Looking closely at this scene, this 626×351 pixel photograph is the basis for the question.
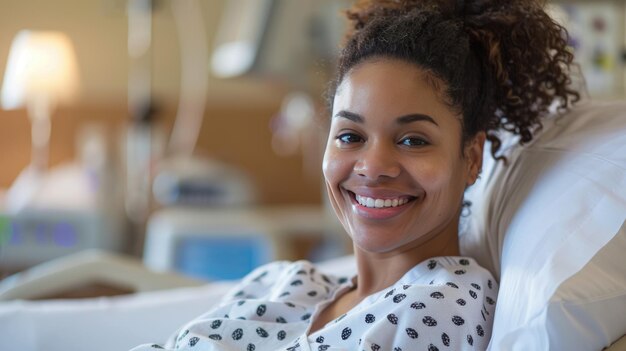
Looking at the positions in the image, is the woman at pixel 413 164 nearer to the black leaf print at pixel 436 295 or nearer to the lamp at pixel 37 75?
the black leaf print at pixel 436 295

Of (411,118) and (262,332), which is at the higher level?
(411,118)

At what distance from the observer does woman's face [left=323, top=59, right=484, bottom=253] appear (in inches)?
47.7

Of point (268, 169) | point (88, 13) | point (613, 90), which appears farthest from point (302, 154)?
point (613, 90)

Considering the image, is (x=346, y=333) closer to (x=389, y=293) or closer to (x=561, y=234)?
(x=389, y=293)

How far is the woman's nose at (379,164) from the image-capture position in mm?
1201

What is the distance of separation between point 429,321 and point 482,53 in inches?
18.6

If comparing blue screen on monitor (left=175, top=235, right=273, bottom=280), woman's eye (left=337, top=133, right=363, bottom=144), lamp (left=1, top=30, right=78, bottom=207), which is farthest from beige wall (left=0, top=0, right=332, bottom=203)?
woman's eye (left=337, top=133, right=363, bottom=144)

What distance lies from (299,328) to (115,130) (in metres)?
3.81

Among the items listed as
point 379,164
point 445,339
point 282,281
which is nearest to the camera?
point 445,339

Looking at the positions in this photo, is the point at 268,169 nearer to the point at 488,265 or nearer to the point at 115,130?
the point at 115,130

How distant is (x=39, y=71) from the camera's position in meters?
4.00

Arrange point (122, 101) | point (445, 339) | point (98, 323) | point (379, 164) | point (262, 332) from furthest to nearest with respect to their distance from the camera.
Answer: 1. point (122, 101)
2. point (98, 323)
3. point (262, 332)
4. point (379, 164)
5. point (445, 339)

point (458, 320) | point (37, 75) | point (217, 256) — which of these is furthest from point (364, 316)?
point (37, 75)

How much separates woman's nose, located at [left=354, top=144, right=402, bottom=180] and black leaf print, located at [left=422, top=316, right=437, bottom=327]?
0.72 ft
